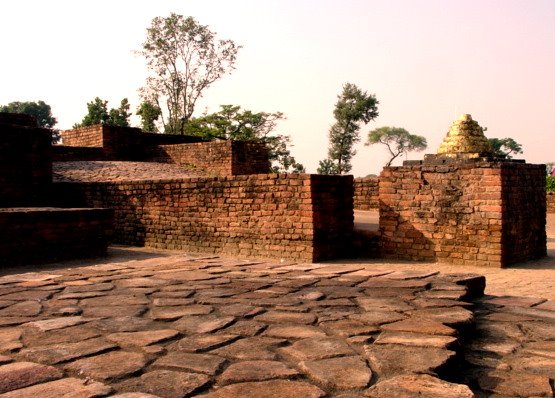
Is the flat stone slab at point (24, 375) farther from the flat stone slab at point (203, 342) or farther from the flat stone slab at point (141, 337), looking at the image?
the flat stone slab at point (203, 342)

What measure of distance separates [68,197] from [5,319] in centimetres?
714

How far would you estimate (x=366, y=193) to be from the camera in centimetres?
1295

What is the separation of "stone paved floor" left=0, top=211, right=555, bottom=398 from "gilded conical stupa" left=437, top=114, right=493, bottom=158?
390 centimetres

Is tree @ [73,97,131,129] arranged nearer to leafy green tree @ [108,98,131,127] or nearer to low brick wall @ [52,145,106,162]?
leafy green tree @ [108,98,131,127]

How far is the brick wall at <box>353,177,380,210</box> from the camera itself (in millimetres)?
12852

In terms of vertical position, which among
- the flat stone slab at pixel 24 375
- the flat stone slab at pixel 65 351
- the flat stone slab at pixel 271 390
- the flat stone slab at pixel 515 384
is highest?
the flat stone slab at pixel 65 351

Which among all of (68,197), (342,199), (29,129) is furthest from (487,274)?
(29,129)

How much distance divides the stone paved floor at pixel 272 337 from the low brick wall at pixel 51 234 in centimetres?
219

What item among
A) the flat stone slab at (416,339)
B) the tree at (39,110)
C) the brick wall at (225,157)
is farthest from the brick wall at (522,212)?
the tree at (39,110)

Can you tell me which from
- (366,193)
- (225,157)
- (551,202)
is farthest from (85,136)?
(551,202)

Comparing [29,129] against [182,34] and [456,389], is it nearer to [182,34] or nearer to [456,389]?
[456,389]

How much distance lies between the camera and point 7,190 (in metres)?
9.18

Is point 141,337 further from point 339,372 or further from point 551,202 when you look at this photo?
point 551,202

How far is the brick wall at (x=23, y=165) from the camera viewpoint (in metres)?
9.20
